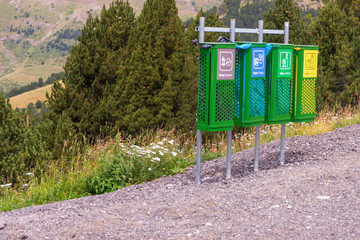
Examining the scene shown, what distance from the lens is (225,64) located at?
6211mm

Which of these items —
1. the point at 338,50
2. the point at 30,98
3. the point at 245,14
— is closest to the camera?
the point at 338,50

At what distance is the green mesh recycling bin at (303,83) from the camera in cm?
725

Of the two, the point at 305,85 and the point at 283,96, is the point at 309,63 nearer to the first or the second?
the point at 305,85

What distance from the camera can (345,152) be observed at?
7797 mm

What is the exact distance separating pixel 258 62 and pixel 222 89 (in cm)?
76

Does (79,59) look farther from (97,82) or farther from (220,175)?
(220,175)

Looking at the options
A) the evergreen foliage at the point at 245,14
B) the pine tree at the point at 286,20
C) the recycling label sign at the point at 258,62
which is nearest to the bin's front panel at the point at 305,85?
the recycling label sign at the point at 258,62

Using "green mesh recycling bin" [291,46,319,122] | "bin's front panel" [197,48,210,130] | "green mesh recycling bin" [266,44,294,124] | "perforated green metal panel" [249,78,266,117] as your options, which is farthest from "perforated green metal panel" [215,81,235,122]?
"green mesh recycling bin" [291,46,319,122]

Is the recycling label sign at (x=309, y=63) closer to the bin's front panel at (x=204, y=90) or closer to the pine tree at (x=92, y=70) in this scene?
the bin's front panel at (x=204, y=90)

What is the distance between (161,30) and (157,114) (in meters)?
3.08

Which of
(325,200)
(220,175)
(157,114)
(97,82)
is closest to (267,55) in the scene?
(220,175)

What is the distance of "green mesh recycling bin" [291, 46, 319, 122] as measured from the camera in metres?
7.25

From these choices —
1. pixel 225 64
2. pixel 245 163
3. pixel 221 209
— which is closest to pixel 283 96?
pixel 245 163

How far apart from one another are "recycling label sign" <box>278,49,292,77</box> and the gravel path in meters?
1.39
